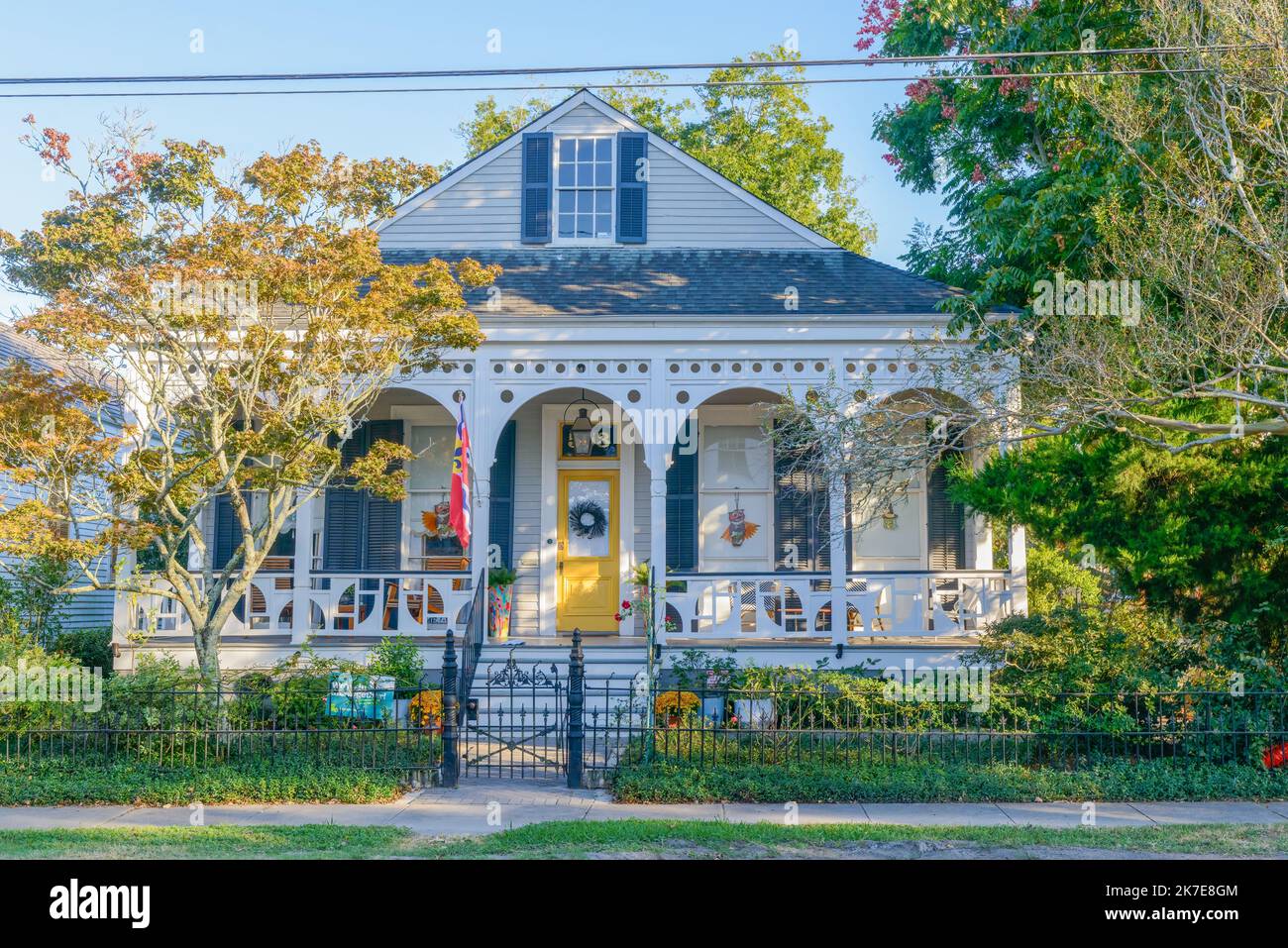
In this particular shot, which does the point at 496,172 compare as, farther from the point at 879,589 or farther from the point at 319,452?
the point at 879,589

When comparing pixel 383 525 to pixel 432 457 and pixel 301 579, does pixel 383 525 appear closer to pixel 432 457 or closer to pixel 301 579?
pixel 432 457

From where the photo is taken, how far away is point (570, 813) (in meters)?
9.39

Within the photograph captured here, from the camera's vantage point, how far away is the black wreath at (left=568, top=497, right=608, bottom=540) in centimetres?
1641

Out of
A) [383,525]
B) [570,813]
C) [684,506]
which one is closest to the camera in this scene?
[570,813]

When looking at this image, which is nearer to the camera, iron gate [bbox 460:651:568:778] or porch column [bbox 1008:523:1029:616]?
iron gate [bbox 460:651:568:778]

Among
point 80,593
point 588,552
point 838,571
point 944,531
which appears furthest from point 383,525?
point 944,531

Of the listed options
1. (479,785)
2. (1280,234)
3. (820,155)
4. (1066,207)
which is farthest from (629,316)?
(820,155)

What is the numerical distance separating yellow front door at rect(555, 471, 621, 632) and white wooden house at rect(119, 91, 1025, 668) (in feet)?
0.11

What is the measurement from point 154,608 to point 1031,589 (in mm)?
12785

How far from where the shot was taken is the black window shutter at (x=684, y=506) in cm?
1614

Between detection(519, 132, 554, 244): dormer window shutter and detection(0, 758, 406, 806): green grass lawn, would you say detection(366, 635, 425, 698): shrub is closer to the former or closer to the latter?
detection(0, 758, 406, 806): green grass lawn

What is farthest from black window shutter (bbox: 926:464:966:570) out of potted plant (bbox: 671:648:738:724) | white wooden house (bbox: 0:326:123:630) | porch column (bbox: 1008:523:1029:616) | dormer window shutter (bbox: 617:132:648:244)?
white wooden house (bbox: 0:326:123:630)

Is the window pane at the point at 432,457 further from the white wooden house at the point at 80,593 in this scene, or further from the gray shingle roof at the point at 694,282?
the white wooden house at the point at 80,593

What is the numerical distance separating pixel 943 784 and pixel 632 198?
10.4m
